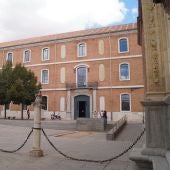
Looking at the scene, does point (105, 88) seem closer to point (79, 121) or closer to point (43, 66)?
point (43, 66)

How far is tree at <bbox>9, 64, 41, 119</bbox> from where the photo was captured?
106 feet

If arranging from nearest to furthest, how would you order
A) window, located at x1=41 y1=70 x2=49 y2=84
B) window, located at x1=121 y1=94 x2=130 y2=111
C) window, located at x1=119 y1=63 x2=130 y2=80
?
window, located at x1=121 y1=94 x2=130 y2=111 → window, located at x1=119 y1=63 x2=130 y2=80 → window, located at x1=41 y1=70 x2=49 y2=84

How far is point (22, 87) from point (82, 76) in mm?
8621

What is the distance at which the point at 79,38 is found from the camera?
38781mm

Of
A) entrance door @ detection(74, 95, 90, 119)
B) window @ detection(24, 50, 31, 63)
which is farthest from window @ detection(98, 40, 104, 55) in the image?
window @ detection(24, 50, 31, 63)

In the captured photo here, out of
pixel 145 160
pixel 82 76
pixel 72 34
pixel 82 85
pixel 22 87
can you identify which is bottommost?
pixel 145 160

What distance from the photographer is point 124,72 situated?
35750 mm

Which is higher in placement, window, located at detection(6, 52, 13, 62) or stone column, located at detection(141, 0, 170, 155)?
window, located at detection(6, 52, 13, 62)

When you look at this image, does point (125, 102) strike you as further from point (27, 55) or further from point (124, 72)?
point (27, 55)

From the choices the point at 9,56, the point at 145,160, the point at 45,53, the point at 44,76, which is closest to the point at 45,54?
the point at 45,53

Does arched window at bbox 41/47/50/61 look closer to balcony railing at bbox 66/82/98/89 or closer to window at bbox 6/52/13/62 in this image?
balcony railing at bbox 66/82/98/89

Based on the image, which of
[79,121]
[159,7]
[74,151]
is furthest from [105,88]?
[159,7]

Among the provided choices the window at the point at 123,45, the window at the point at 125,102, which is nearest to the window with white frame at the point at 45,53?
the window at the point at 123,45

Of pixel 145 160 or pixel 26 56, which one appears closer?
pixel 145 160
